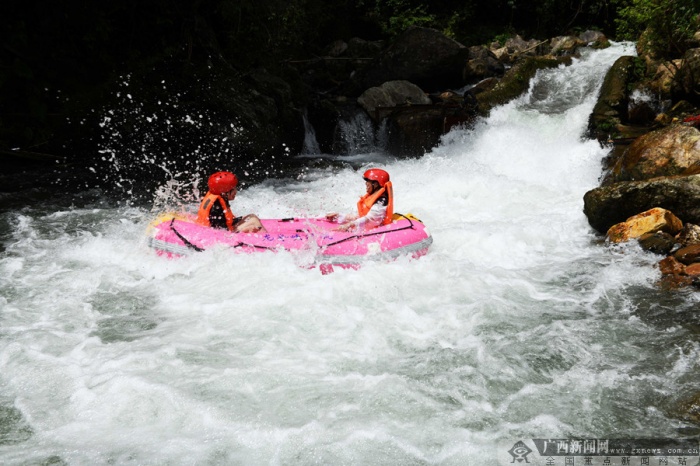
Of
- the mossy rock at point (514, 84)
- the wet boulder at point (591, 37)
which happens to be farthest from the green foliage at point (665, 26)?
the wet boulder at point (591, 37)

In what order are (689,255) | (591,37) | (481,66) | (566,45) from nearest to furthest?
(689,255), (481,66), (566,45), (591,37)

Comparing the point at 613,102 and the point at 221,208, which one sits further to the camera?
the point at 613,102

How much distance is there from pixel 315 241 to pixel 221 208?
105 cm

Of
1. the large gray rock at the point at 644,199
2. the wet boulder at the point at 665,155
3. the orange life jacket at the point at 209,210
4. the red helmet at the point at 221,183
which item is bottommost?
the large gray rock at the point at 644,199

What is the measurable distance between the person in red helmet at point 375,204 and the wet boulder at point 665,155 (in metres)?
3.52

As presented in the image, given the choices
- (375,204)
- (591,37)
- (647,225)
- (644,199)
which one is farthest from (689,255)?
(591,37)

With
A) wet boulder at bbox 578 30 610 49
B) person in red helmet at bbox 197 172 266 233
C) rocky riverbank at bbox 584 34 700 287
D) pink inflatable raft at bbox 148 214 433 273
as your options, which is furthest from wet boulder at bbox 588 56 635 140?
person in red helmet at bbox 197 172 266 233

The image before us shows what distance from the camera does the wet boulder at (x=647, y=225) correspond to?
19.8 feet

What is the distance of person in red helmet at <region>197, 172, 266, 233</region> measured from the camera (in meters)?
5.60

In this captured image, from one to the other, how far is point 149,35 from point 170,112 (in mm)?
1487

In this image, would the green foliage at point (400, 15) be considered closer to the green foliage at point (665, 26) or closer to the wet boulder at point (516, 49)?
the wet boulder at point (516, 49)

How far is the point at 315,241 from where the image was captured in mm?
5688

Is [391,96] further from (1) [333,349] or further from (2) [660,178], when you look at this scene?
(1) [333,349]

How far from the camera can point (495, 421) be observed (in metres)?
3.58
